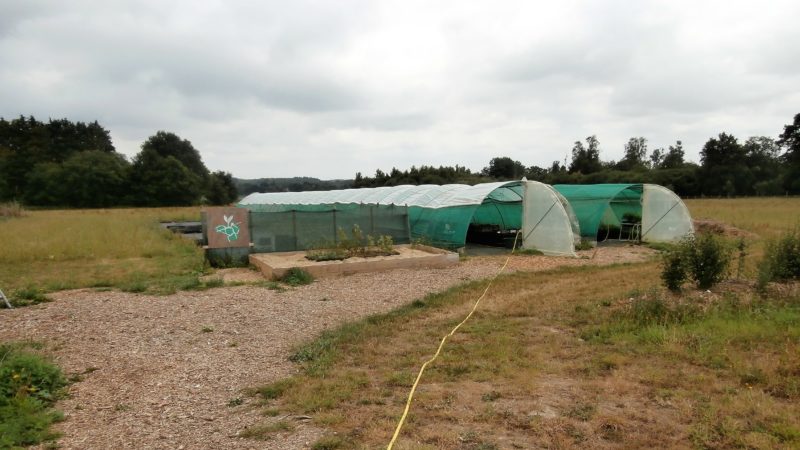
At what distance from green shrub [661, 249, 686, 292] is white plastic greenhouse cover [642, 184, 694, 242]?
430 inches

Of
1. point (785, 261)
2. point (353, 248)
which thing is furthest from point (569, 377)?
point (353, 248)

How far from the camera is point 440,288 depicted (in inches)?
386

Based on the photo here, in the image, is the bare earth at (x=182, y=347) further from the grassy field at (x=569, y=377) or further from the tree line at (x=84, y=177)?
the tree line at (x=84, y=177)

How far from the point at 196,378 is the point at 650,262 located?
39.7 feet

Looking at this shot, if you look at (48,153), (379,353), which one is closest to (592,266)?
(379,353)

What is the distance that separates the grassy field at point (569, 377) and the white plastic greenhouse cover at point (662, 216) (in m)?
11.0

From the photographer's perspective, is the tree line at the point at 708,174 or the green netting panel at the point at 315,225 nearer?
the green netting panel at the point at 315,225

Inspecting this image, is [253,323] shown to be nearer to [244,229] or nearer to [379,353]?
[379,353]

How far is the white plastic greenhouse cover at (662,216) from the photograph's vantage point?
17.8 m

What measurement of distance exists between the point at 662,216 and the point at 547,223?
5685 millimetres

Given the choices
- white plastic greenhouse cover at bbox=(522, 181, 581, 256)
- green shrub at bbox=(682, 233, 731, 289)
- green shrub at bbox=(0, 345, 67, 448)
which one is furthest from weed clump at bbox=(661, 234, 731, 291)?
green shrub at bbox=(0, 345, 67, 448)

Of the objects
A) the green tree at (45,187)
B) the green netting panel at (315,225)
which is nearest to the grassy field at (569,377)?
the green netting panel at (315,225)

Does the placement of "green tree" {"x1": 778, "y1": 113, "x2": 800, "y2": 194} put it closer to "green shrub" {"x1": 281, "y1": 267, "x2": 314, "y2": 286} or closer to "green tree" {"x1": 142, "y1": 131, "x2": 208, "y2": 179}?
"green shrub" {"x1": 281, "y1": 267, "x2": 314, "y2": 286}

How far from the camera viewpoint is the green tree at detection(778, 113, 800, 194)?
48.2m
